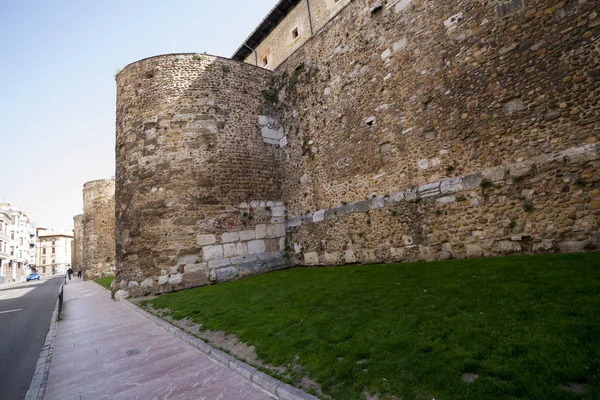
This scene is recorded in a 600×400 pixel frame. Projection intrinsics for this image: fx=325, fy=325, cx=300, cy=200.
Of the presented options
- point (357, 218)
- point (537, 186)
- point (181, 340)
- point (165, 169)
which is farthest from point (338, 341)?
point (165, 169)

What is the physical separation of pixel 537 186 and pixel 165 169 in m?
10.3

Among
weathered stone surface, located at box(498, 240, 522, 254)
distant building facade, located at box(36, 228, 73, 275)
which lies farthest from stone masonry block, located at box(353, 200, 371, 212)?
distant building facade, located at box(36, 228, 73, 275)

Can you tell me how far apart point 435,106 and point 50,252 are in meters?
103

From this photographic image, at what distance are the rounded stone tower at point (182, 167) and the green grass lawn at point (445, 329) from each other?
168 inches

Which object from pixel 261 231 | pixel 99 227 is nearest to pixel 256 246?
pixel 261 231

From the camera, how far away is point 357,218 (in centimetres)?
945

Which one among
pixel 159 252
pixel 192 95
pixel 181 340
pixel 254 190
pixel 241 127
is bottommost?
pixel 181 340

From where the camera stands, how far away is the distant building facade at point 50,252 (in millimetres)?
82312

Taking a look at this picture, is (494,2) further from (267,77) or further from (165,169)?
(165,169)

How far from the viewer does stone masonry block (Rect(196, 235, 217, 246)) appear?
1073cm

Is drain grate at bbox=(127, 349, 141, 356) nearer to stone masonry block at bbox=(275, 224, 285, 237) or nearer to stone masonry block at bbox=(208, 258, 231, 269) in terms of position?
stone masonry block at bbox=(208, 258, 231, 269)

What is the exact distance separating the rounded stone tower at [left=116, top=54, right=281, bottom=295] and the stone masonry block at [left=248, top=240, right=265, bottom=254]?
0.22 meters

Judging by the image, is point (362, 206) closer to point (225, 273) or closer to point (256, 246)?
point (256, 246)

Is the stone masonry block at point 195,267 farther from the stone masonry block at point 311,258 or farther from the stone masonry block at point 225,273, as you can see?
the stone masonry block at point 311,258
